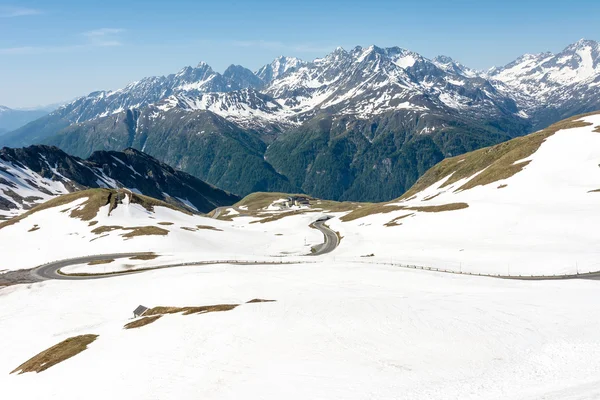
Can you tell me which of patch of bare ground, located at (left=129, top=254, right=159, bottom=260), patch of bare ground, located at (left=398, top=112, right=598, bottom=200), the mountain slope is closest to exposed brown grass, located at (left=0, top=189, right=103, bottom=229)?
patch of bare ground, located at (left=129, top=254, right=159, bottom=260)

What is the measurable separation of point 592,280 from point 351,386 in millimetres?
49125

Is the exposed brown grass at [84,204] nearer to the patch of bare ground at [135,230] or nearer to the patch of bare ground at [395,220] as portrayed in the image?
the patch of bare ground at [135,230]

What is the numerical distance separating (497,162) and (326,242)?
240ft

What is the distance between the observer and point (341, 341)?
35938 mm

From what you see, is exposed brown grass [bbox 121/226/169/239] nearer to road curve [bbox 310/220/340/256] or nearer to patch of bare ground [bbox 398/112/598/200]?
road curve [bbox 310/220/340/256]

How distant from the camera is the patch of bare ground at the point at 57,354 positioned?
43750 mm

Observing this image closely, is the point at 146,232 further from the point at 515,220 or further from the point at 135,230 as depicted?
the point at 515,220

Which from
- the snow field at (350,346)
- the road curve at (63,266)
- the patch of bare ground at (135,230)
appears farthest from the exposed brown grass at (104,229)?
the snow field at (350,346)

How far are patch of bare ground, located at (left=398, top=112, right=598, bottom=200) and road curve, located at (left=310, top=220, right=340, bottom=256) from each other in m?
50.1

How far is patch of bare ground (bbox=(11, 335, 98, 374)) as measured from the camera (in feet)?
144

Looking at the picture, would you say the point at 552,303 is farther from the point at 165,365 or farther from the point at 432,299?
the point at 165,365

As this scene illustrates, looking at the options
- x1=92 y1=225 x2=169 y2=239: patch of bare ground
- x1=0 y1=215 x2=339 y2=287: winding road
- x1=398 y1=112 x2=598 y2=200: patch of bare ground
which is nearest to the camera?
x1=0 y1=215 x2=339 y2=287: winding road

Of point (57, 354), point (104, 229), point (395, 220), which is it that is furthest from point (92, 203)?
point (57, 354)

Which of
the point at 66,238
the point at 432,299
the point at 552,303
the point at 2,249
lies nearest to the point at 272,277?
the point at 432,299
